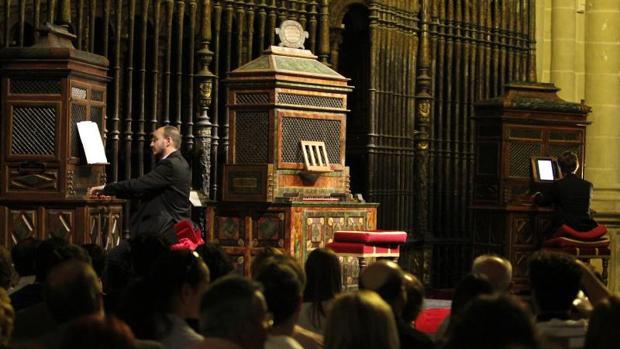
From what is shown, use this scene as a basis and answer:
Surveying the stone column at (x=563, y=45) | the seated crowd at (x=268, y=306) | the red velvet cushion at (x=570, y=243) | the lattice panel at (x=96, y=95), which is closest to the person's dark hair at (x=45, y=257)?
the seated crowd at (x=268, y=306)

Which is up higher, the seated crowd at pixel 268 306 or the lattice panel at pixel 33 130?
the lattice panel at pixel 33 130

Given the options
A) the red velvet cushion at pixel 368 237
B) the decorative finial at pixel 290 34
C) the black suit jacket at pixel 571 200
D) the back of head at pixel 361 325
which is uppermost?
the decorative finial at pixel 290 34

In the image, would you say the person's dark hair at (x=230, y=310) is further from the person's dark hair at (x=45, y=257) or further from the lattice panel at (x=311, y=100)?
the lattice panel at (x=311, y=100)

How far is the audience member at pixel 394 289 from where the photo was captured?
5.84m

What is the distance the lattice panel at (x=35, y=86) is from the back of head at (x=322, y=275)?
16.4 feet

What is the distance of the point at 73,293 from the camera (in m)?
5.00

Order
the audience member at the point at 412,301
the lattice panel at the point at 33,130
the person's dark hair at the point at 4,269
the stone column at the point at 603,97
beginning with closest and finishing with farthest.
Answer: the audience member at the point at 412,301 < the person's dark hair at the point at 4,269 < the lattice panel at the point at 33,130 < the stone column at the point at 603,97

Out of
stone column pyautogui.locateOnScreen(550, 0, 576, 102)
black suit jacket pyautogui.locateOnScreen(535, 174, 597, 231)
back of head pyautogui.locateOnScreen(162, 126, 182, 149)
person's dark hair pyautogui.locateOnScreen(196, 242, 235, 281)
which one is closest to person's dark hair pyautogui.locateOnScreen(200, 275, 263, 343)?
person's dark hair pyautogui.locateOnScreen(196, 242, 235, 281)

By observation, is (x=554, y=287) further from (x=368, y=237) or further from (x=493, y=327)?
(x=368, y=237)

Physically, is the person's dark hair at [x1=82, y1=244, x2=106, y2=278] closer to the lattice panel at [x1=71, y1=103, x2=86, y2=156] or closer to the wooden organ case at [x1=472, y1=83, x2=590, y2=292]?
the lattice panel at [x1=71, y1=103, x2=86, y2=156]

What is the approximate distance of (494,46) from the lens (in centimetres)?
1716

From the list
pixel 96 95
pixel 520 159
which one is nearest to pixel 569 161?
pixel 520 159

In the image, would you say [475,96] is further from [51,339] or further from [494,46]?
[51,339]

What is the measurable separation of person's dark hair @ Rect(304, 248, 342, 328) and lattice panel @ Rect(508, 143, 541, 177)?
7913 mm
